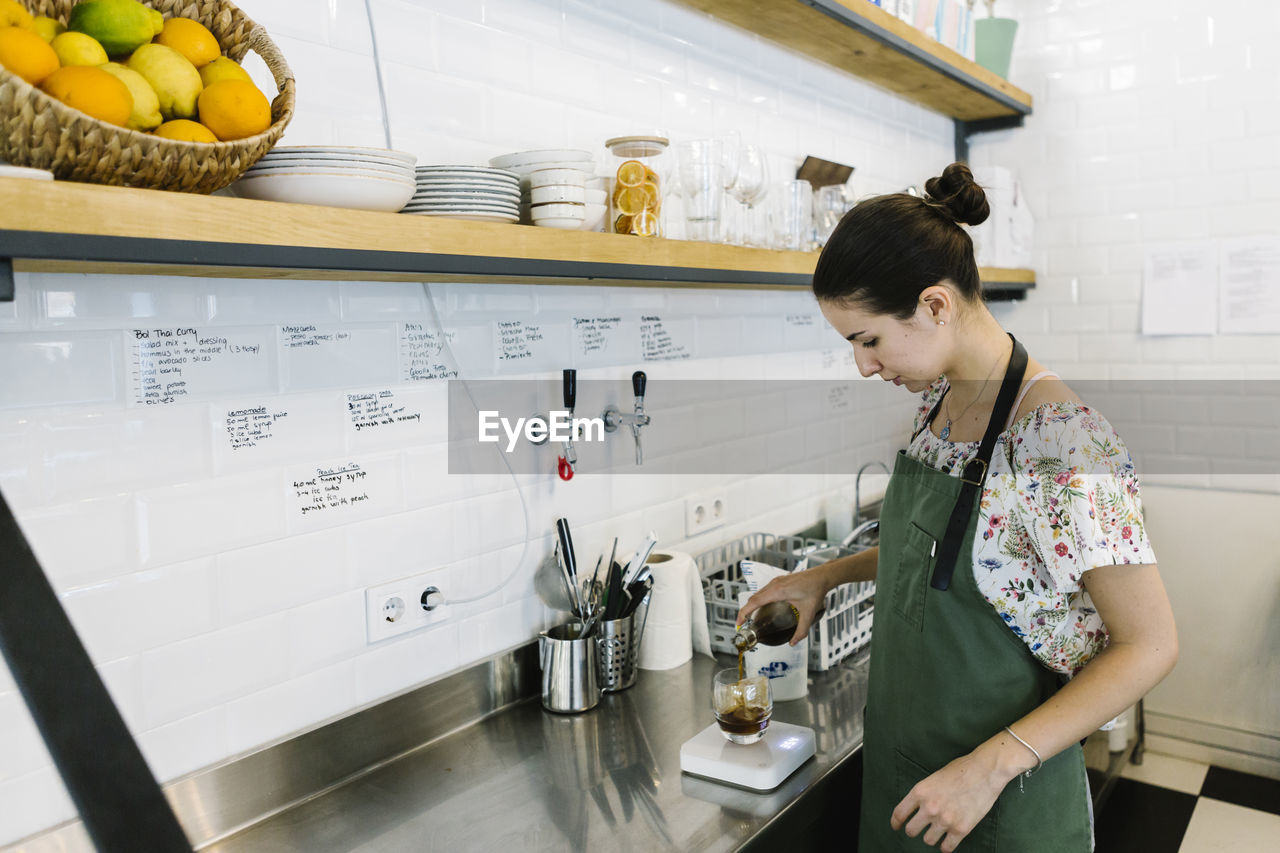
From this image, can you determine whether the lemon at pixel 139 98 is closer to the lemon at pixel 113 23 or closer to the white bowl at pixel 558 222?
the lemon at pixel 113 23

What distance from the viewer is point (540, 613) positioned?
6.57 feet

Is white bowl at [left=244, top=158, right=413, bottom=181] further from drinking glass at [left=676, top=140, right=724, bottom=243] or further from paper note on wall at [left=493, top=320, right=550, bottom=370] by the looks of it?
drinking glass at [left=676, top=140, right=724, bottom=243]

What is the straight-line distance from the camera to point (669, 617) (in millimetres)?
2107

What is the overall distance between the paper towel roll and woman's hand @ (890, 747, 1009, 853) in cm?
80

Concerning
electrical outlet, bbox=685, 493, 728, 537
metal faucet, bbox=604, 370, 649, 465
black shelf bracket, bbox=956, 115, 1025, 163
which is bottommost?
electrical outlet, bbox=685, 493, 728, 537

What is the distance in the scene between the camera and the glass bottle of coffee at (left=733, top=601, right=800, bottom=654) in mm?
1883

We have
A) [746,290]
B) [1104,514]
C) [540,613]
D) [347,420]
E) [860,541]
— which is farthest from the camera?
[860,541]

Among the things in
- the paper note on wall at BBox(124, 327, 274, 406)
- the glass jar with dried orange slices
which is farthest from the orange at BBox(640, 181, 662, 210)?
the paper note on wall at BBox(124, 327, 274, 406)

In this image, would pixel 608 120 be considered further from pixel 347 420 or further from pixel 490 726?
pixel 490 726

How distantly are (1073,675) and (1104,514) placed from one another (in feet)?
1.10

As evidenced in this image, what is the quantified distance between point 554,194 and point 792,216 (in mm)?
838

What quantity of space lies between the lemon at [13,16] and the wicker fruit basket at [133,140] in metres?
0.08

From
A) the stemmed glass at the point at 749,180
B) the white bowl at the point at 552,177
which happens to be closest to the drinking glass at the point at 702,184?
the stemmed glass at the point at 749,180

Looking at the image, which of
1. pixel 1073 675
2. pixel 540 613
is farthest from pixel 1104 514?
pixel 540 613
